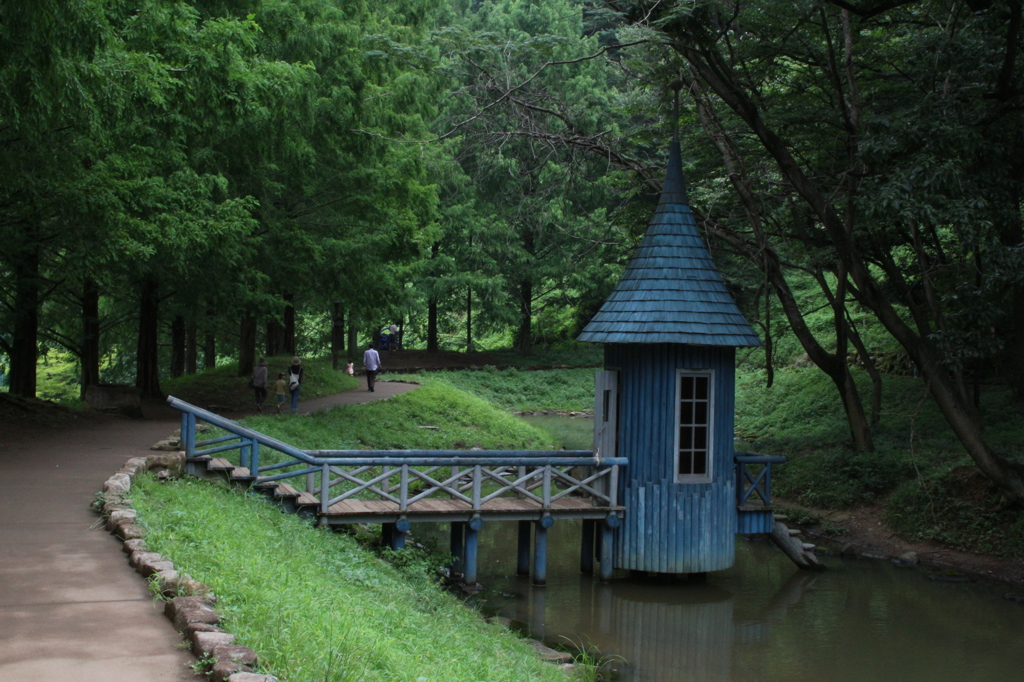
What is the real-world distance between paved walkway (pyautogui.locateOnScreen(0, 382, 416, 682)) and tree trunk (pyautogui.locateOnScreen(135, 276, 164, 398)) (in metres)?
8.51

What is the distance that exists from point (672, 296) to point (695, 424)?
1.86 metres

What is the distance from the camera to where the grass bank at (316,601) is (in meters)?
5.96

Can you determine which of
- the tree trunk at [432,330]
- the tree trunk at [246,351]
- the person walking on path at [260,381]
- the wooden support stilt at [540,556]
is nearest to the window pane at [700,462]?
the wooden support stilt at [540,556]

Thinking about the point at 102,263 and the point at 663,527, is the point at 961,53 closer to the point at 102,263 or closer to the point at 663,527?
the point at 663,527

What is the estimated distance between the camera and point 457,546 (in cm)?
1417

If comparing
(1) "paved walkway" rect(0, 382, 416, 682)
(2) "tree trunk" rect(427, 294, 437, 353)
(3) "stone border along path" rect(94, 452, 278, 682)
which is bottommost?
(1) "paved walkway" rect(0, 382, 416, 682)

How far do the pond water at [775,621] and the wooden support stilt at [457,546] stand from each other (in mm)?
492

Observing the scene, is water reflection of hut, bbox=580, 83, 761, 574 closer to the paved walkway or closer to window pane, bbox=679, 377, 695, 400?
window pane, bbox=679, 377, 695, 400

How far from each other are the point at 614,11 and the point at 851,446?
1081 centimetres

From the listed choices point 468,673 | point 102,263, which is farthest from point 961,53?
point 102,263

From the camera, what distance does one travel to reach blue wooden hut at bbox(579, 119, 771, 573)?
13836 mm

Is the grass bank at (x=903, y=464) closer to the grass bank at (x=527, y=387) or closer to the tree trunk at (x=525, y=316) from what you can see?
the grass bank at (x=527, y=387)

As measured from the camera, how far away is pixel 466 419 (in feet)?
85.7

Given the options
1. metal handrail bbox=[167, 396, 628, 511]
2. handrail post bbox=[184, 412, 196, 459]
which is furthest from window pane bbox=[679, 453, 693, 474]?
handrail post bbox=[184, 412, 196, 459]
